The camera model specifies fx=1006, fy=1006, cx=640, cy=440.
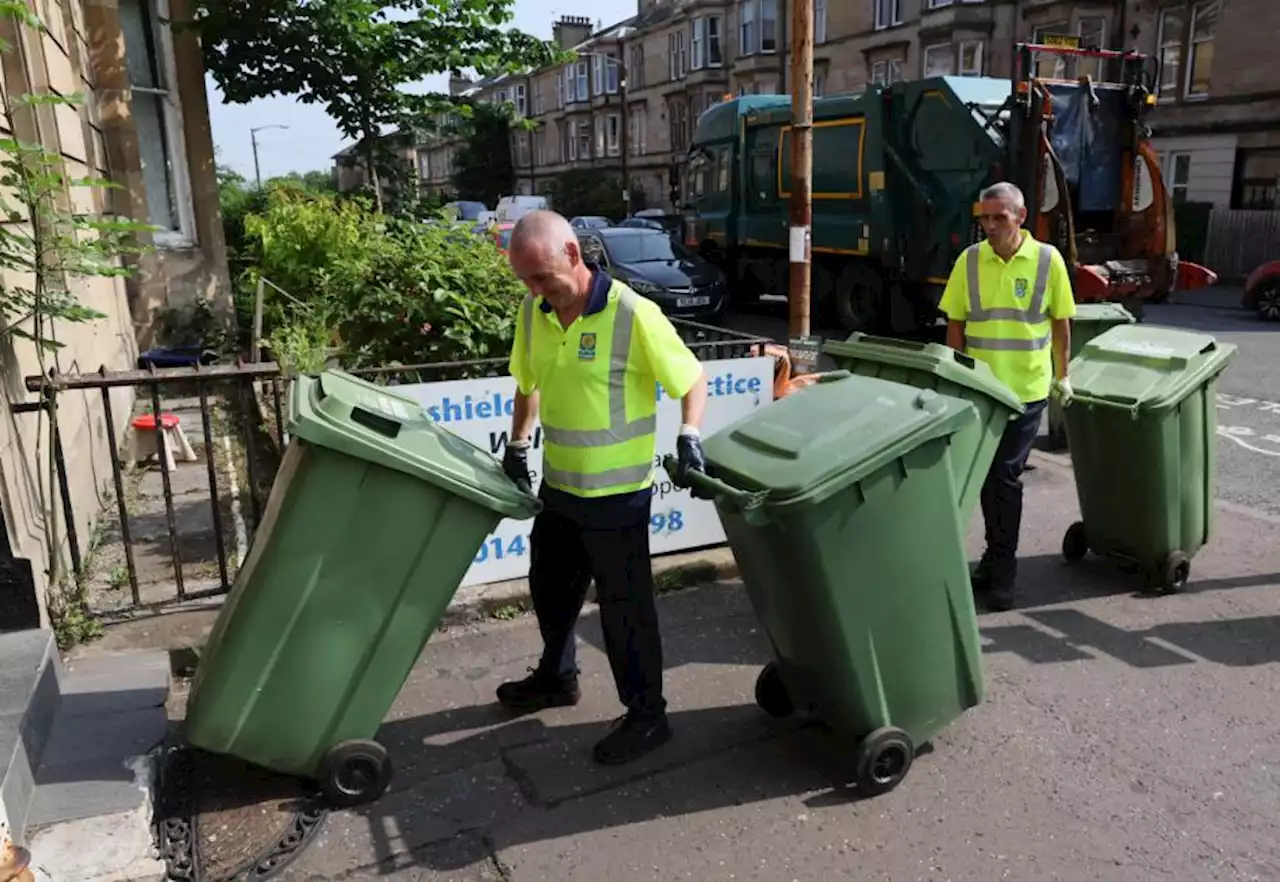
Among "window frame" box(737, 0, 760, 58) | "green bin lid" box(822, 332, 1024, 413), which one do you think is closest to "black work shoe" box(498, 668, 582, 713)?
"green bin lid" box(822, 332, 1024, 413)

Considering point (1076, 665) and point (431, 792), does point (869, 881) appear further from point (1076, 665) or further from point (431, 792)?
point (1076, 665)

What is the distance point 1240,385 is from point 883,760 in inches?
313

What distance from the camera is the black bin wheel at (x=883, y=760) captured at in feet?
9.62

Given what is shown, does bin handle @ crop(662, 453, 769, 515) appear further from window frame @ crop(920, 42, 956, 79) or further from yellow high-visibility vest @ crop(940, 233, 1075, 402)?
window frame @ crop(920, 42, 956, 79)

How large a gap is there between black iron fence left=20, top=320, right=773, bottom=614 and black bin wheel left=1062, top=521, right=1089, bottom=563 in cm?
177

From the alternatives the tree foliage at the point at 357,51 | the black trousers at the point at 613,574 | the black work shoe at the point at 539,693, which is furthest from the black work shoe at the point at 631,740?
the tree foliage at the point at 357,51

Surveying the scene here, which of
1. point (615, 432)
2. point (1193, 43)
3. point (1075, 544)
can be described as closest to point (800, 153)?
point (1075, 544)

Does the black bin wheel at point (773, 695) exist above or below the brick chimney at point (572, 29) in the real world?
below

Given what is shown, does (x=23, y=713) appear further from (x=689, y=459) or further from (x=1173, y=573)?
(x=1173, y=573)

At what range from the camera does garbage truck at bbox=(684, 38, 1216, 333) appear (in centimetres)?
1044

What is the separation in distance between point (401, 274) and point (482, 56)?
7.23m

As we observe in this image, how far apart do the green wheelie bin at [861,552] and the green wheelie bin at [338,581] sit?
0.67 metres

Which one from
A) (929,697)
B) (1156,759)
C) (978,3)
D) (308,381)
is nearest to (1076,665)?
(1156,759)

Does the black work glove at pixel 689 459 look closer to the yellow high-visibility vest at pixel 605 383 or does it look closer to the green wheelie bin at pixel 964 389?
the yellow high-visibility vest at pixel 605 383
